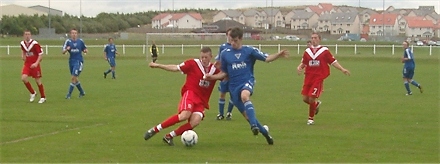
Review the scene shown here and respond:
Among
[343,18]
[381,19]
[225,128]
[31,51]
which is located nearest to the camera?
[225,128]

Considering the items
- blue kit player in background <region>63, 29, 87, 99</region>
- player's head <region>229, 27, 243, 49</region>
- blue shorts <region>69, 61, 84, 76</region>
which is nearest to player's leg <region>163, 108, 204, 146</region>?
player's head <region>229, 27, 243, 49</region>

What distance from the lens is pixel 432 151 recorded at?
10.8 metres

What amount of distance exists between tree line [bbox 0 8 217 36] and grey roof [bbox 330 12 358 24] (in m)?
32.2

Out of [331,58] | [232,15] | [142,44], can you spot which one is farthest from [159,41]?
[232,15]

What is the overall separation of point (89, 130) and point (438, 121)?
7.33m

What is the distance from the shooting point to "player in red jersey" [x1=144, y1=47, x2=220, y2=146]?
11281mm

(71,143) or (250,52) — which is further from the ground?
(250,52)

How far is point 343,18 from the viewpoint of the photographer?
4680 inches

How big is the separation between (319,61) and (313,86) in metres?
0.55

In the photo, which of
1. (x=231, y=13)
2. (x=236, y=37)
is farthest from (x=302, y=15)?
(x=236, y=37)

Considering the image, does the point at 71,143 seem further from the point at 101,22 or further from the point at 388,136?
the point at 101,22

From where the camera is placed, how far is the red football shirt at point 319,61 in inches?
576

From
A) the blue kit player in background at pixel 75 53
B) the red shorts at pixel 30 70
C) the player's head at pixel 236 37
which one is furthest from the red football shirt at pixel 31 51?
the player's head at pixel 236 37

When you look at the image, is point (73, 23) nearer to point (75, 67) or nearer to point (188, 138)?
point (75, 67)
